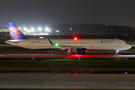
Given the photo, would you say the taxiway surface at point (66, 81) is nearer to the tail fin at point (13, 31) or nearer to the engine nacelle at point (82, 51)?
the engine nacelle at point (82, 51)

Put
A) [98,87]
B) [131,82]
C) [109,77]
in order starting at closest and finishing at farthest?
[98,87], [131,82], [109,77]

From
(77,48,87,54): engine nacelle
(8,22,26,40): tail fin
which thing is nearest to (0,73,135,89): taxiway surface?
(77,48,87,54): engine nacelle

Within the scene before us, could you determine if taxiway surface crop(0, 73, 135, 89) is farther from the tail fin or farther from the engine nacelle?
the tail fin

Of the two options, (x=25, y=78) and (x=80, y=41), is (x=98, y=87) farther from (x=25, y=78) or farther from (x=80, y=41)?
(x=80, y=41)

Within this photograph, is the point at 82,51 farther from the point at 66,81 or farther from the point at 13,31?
the point at 66,81

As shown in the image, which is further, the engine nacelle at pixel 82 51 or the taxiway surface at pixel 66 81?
the engine nacelle at pixel 82 51

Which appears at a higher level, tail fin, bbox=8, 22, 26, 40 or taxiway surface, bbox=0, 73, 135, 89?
tail fin, bbox=8, 22, 26, 40

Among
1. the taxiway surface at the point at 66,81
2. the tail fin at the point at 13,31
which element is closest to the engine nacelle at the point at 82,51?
the tail fin at the point at 13,31

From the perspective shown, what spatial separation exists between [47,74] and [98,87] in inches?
301

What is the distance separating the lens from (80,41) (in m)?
40.7

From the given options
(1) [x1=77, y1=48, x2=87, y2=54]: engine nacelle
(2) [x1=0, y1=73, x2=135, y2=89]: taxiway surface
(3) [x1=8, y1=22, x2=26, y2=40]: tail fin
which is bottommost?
(2) [x1=0, y1=73, x2=135, y2=89]: taxiway surface

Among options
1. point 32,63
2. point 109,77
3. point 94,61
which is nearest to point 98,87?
point 109,77

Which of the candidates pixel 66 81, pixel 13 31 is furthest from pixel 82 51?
pixel 66 81

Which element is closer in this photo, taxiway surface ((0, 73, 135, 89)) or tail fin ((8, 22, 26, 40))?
taxiway surface ((0, 73, 135, 89))
